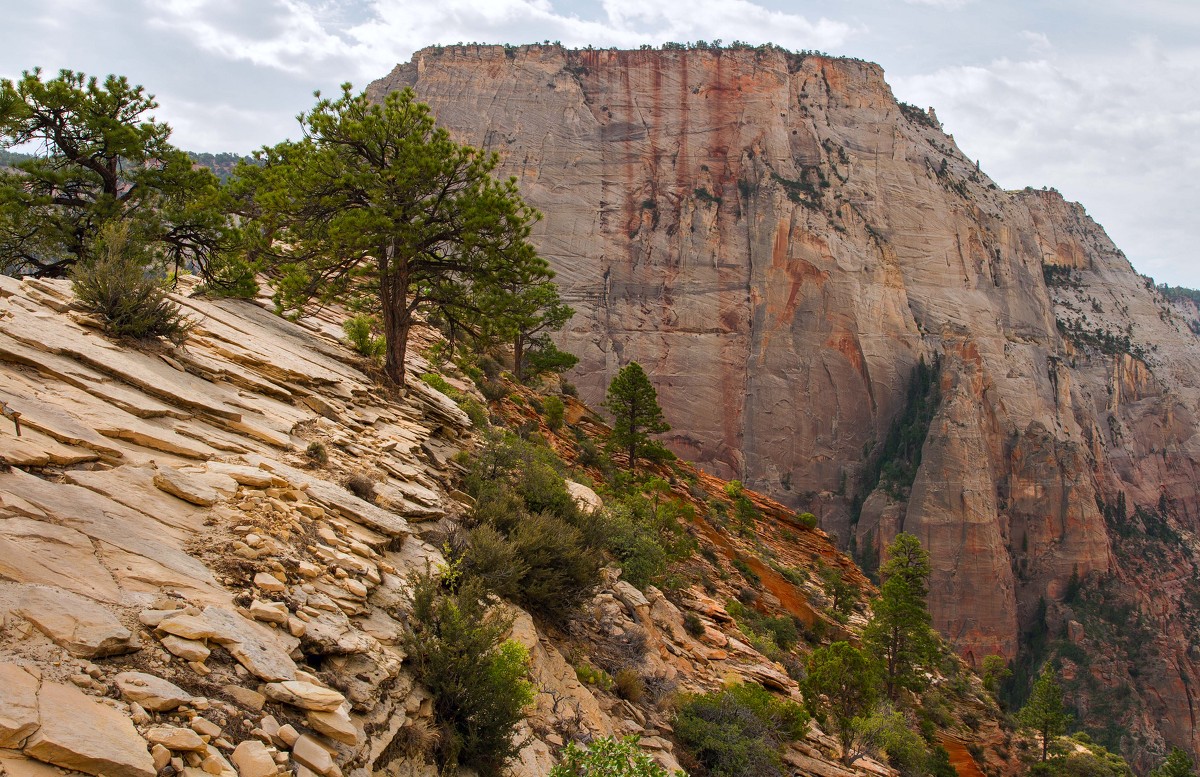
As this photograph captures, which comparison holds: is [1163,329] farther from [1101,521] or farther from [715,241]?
[715,241]

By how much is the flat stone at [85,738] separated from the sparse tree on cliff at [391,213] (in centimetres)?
1057

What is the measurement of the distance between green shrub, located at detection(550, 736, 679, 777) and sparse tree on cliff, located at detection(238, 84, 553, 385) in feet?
31.1

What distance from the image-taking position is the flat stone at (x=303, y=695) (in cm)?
514

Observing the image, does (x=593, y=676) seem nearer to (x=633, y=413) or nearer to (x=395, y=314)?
(x=395, y=314)

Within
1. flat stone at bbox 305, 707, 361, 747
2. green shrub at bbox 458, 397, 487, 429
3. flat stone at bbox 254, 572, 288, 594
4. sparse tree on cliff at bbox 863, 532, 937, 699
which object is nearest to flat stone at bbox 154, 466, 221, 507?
flat stone at bbox 254, 572, 288, 594

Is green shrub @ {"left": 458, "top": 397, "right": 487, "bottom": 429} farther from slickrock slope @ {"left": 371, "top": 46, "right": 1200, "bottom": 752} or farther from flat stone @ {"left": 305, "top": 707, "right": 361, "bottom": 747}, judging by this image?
slickrock slope @ {"left": 371, "top": 46, "right": 1200, "bottom": 752}

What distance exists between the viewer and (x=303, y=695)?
519cm

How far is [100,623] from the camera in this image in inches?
188

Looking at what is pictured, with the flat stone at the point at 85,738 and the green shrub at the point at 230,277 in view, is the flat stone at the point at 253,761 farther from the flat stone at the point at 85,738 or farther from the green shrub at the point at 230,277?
the green shrub at the point at 230,277

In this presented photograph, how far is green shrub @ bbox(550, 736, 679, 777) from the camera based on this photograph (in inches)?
243

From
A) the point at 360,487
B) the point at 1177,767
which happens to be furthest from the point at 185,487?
the point at 1177,767

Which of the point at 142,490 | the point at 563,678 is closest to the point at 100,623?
the point at 142,490

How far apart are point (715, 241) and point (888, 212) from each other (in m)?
18.2

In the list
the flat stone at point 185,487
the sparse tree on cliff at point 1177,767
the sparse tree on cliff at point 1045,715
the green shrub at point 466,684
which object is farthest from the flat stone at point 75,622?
the sparse tree on cliff at point 1177,767
